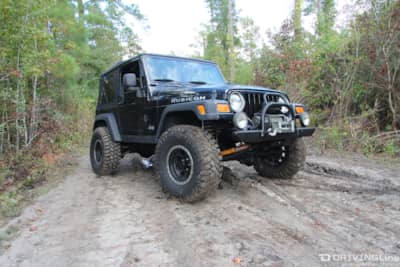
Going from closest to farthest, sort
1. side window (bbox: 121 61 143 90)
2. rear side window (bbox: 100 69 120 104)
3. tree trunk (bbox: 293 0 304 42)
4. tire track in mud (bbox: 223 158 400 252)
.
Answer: tire track in mud (bbox: 223 158 400 252) → side window (bbox: 121 61 143 90) → rear side window (bbox: 100 69 120 104) → tree trunk (bbox: 293 0 304 42)

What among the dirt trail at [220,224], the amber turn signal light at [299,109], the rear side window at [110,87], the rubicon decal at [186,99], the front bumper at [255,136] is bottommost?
the dirt trail at [220,224]

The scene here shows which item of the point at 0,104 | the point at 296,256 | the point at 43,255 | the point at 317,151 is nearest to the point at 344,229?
the point at 296,256

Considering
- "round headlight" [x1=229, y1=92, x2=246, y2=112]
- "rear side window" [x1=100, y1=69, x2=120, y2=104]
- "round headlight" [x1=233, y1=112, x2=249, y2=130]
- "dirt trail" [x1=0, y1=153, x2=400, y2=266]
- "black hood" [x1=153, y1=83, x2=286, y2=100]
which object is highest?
"rear side window" [x1=100, y1=69, x2=120, y2=104]

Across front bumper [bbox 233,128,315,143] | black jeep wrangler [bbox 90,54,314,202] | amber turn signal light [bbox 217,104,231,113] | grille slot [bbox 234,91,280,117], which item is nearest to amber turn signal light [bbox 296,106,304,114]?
black jeep wrangler [bbox 90,54,314,202]

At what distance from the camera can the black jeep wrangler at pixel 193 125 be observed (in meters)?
2.89

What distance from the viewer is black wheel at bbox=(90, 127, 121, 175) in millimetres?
4612

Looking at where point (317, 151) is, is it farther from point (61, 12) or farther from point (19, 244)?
point (61, 12)

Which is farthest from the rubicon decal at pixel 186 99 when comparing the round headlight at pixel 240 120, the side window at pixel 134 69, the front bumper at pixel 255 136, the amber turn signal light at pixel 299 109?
the amber turn signal light at pixel 299 109

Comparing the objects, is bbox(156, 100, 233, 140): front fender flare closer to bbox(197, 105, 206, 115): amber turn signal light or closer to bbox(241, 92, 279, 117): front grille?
bbox(197, 105, 206, 115): amber turn signal light

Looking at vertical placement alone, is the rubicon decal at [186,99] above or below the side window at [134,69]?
below

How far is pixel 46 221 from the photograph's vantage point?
2857 mm

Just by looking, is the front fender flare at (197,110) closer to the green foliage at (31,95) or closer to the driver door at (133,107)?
the driver door at (133,107)

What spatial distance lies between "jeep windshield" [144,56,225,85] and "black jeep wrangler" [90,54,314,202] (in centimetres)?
2

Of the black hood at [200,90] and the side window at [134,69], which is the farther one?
the side window at [134,69]
